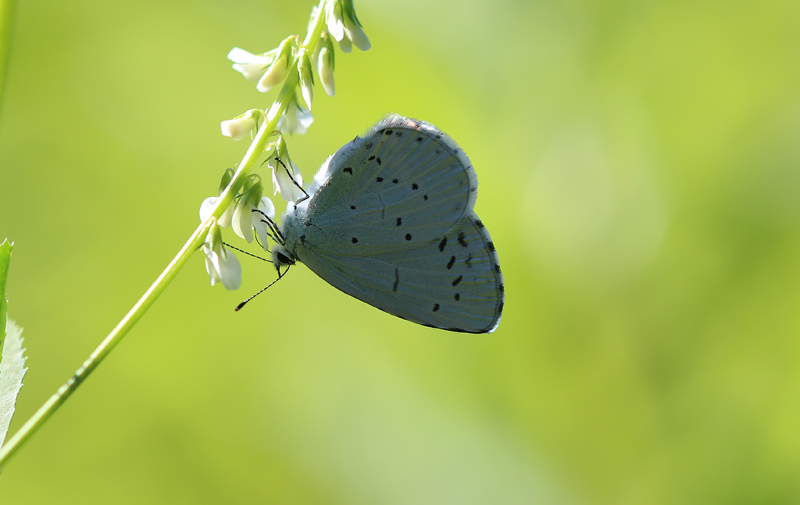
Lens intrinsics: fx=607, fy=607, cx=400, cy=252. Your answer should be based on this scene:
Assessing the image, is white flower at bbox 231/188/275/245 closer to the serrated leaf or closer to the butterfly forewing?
the butterfly forewing

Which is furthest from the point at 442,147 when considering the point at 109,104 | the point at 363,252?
the point at 109,104

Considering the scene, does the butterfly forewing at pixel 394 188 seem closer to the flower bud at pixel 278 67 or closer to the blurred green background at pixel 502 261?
the flower bud at pixel 278 67

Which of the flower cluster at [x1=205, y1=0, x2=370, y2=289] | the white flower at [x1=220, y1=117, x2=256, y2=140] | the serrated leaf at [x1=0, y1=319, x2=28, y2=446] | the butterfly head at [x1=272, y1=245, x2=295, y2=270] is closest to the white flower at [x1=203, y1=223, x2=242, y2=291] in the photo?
the flower cluster at [x1=205, y1=0, x2=370, y2=289]

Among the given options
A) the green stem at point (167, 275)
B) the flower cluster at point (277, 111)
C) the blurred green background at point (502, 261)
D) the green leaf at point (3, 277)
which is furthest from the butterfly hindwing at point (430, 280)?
the blurred green background at point (502, 261)

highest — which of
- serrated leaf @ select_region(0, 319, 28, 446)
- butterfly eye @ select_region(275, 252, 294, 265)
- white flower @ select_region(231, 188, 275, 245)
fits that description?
butterfly eye @ select_region(275, 252, 294, 265)

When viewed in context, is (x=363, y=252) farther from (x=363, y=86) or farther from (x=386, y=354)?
(x=363, y=86)

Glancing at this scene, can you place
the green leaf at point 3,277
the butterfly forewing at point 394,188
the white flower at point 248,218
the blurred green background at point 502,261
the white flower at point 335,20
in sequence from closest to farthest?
the green leaf at point 3,277
the white flower at point 335,20
the white flower at point 248,218
the butterfly forewing at point 394,188
the blurred green background at point 502,261
